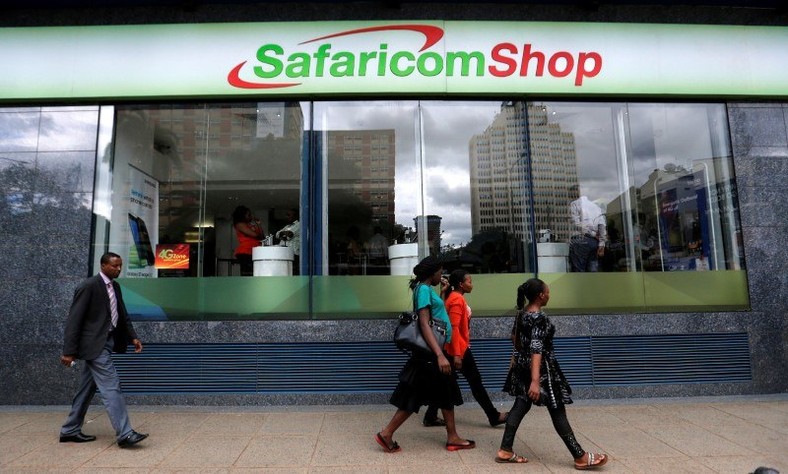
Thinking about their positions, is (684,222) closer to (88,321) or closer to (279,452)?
(279,452)

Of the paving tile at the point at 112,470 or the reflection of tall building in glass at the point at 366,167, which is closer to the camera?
the paving tile at the point at 112,470

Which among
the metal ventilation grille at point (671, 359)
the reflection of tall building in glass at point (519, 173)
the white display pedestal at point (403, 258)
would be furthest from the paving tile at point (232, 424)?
the metal ventilation grille at point (671, 359)

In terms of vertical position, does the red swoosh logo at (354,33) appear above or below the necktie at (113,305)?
above

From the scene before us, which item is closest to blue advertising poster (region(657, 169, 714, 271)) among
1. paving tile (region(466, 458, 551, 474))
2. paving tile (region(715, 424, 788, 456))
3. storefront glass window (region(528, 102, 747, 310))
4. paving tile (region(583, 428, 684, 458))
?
storefront glass window (region(528, 102, 747, 310))

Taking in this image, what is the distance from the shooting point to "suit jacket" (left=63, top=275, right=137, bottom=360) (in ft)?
15.2

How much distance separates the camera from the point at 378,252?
23.6 ft

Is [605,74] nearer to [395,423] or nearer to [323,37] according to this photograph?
[323,37]

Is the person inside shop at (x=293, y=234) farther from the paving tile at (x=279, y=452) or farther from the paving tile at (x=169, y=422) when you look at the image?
the paving tile at (x=279, y=452)

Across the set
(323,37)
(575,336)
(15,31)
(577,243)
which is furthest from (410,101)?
(15,31)

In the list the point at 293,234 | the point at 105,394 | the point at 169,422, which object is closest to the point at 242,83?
the point at 293,234

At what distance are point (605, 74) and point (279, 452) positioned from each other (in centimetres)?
653

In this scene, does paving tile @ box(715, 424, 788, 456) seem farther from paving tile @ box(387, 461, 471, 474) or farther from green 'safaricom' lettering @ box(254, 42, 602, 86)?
green 'safaricom' lettering @ box(254, 42, 602, 86)

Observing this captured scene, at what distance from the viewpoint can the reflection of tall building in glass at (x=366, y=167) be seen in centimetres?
741

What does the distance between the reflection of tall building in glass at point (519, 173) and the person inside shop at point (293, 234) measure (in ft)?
8.76
